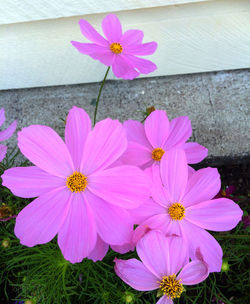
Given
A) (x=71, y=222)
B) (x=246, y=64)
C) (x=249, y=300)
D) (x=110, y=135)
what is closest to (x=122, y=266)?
(x=71, y=222)

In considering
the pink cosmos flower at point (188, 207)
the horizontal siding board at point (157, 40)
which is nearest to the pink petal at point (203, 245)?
the pink cosmos flower at point (188, 207)

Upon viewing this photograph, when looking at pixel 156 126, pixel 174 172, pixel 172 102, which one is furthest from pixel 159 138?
pixel 172 102

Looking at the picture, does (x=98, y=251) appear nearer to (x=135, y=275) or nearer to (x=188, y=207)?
(x=135, y=275)

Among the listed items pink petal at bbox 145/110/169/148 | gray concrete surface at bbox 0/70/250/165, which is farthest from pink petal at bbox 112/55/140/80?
gray concrete surface at bbox 0/70/250/165

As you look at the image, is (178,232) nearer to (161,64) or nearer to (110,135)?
(110,135)

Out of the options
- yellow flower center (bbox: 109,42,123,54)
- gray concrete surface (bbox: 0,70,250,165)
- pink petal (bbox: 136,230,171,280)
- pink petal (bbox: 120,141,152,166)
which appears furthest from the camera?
gray concrete surface (bbox: 0,70,250,165)

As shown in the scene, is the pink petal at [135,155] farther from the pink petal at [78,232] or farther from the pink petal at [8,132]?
the pink petal at [8,132]

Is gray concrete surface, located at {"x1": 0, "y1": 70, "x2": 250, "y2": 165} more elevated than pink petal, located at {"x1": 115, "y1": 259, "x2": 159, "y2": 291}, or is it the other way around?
gray concrete surface, located at {"x1": 0, "y1": 70, "x2": 250, "y2": 165}

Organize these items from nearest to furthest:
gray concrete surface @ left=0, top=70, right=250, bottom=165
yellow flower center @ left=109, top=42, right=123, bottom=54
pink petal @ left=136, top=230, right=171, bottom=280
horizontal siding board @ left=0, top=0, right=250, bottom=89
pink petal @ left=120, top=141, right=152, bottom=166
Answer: pink petal @ left=136, top=230, right=171, bottom=280 < pink petal @ left=120, top=141, right=152, bottom=166 < yellow flower center @ left=109, top=42, right=123, bottom=54 < horizontal siding board @ left=0, top=0, right=250, bottom=89 < gray concrete surface @ left=0, top=70, right=250, bottom=165

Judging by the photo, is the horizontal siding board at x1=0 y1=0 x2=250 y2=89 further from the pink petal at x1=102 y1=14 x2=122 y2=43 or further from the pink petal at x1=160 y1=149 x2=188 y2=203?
the pink petal at x1=160 y1=149 x2=188 y2=203
